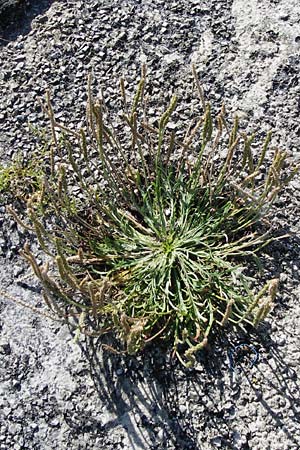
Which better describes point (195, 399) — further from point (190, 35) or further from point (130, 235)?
point (190, 35)

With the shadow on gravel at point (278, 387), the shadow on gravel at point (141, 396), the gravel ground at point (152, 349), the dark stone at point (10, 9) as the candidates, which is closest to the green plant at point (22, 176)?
the gravel ground at point (152, 349)

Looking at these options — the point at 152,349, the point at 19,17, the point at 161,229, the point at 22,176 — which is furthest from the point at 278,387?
the point at 19,17

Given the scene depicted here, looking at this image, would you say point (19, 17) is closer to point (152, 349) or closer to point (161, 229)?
point (161, 229)

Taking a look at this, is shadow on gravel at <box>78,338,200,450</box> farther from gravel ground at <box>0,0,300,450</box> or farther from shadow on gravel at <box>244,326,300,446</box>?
shadow on gravel at <box>244,326,300,446</box>

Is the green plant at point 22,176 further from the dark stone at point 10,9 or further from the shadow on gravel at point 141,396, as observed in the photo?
the dark stone at point 10,9

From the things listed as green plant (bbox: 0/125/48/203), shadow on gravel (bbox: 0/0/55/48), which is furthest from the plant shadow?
shadow on gravel (bbox: 0/0/55/48)

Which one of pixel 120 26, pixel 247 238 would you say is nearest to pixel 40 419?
pixel 247 238
